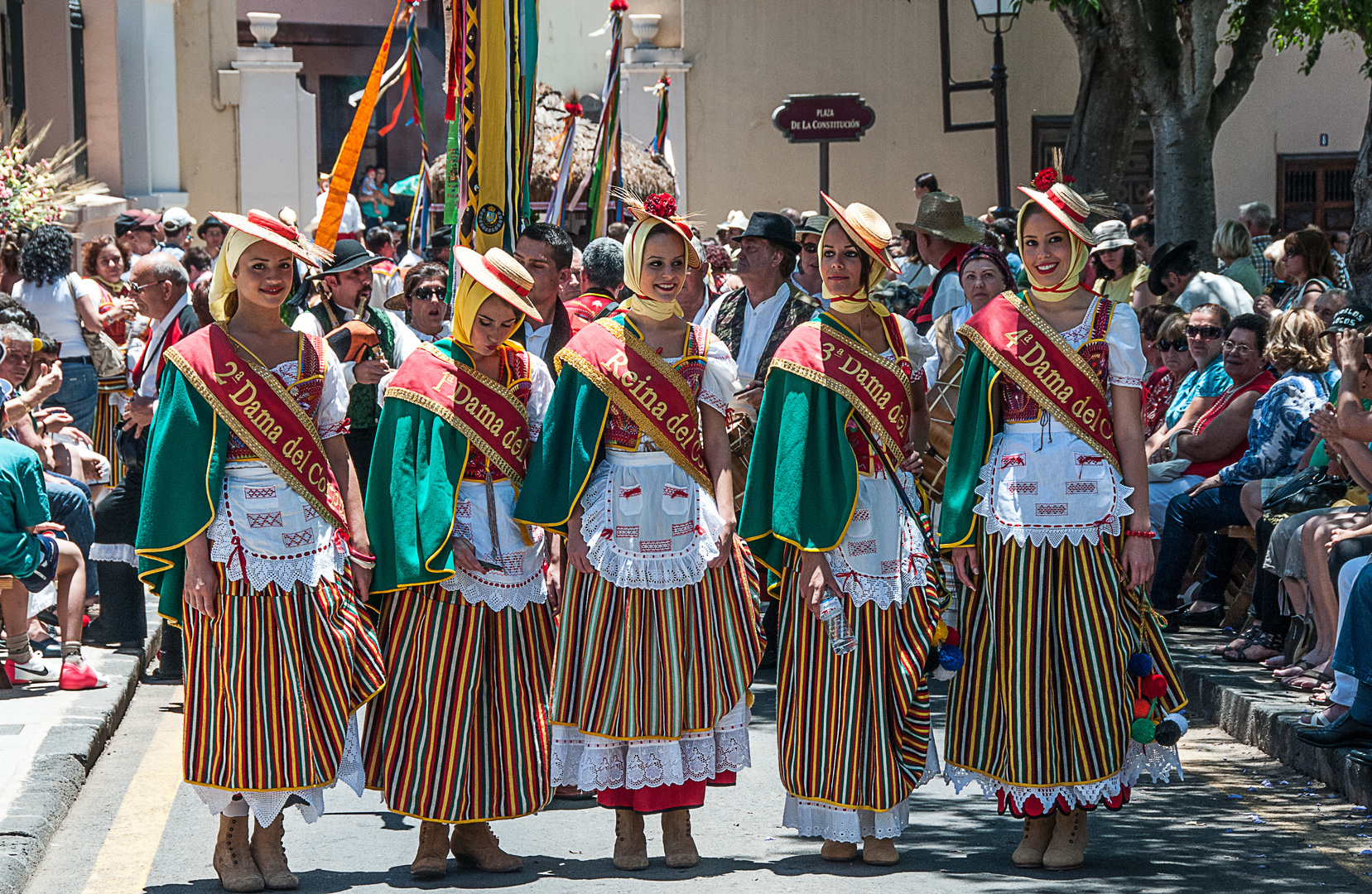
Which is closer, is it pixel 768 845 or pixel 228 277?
pixel 228 277

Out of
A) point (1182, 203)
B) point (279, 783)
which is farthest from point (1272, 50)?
point (279, 783)

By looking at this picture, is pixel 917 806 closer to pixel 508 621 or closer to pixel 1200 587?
pixel 508 621

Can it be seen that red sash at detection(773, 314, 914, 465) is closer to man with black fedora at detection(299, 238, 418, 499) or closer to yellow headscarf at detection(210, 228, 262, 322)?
yellow headscarf at detection(210, 228, 262, 322)

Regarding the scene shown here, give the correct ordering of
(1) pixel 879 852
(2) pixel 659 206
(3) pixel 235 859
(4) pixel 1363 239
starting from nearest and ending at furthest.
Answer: (3) pixel 235 859
(1) pixel 879 852
(2) pixel 659 206
(4) pixel 1363 239

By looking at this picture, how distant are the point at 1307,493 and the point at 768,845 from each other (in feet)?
11.3

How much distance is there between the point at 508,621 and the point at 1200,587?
4835mm

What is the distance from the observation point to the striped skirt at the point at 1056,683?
17.7ft

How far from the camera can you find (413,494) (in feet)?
17.6

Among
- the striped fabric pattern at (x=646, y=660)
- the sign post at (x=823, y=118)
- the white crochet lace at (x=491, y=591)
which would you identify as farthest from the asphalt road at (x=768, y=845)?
the sign post at (x=823, y=118)

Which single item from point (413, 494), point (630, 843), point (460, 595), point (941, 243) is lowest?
point (630, 843)

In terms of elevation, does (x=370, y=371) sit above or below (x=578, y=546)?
above

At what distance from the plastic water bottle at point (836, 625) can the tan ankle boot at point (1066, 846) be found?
85 centimetres

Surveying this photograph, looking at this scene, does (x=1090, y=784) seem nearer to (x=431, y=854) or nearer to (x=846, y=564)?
(x=846, y=564)

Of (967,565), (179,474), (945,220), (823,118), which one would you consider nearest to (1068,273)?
(967,565)
